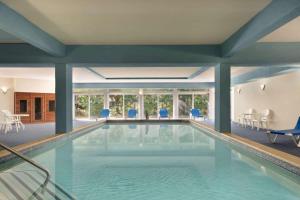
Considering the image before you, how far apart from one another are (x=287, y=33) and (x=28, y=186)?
547cm

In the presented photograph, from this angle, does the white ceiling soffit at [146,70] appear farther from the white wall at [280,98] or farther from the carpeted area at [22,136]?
the carpeted area at [22,136]

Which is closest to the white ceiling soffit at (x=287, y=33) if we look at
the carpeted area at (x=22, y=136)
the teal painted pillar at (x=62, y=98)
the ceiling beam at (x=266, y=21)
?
the ceiling beam at (x=266, y=21)

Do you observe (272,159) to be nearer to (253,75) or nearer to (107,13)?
(107,13)

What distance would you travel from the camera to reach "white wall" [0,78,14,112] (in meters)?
12.2

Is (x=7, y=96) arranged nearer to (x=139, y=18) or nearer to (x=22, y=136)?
(x=22, y=136)

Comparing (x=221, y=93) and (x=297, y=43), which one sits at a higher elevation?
(x=297, y=43)

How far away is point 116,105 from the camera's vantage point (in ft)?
56.9

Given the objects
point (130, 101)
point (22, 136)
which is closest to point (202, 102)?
point (130, 101)

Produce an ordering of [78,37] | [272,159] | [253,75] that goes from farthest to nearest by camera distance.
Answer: [253,75], [78,37], [272,159]

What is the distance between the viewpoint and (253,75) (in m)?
9.98

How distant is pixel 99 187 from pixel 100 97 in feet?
47.6

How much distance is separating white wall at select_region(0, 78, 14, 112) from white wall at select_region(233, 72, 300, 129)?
1031cm

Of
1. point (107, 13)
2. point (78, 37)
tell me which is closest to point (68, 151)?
point (78, 37)

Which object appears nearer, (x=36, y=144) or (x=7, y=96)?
(x=36, y=144)
